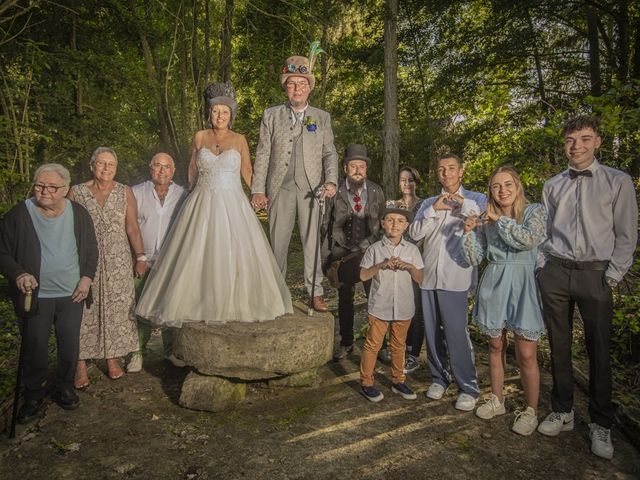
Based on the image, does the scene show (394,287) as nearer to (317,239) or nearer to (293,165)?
(317,239)

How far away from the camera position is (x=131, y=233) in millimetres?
4340

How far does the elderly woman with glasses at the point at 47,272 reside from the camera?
3.47 metres

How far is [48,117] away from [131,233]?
23.5ft

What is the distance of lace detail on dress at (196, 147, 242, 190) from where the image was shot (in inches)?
164

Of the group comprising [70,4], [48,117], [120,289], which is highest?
[70,4]

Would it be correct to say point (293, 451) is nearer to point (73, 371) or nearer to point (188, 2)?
point (73, 371)

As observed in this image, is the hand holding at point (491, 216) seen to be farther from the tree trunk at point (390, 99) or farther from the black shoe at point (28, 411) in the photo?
the tree trunk at point (390, 99)

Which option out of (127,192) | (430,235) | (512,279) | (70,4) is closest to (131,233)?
(127,192)

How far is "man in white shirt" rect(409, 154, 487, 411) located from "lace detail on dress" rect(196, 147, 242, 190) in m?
1.82

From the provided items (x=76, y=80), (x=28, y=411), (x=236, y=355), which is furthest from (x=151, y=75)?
(x=236, y=355)

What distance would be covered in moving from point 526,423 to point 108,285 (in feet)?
12.8

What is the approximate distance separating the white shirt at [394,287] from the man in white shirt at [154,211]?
2228 millimetres

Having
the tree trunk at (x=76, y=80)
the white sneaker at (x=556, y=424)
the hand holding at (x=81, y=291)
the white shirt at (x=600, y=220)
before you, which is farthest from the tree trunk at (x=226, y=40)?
the white sneaker at (x=556, y=424)

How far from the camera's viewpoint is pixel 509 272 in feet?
11.5
